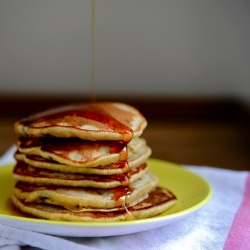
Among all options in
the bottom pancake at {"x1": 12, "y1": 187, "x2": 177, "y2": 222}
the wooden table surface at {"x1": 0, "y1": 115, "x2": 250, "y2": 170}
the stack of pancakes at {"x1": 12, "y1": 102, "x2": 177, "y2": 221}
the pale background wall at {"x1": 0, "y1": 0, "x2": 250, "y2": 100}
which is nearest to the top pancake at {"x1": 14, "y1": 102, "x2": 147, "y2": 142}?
the stack of pancakes at {"x1": 12, "y1": 102, "x2": 177, "y2": 221}

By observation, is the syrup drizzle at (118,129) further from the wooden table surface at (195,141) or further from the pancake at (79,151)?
the wooden table surface at (195,141)

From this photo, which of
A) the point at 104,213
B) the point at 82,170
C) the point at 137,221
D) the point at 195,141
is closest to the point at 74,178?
the point at 82,170

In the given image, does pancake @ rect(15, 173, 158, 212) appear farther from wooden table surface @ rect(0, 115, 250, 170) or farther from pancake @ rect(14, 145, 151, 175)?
wooden table surface @ rect(0, 115, 250, 170)

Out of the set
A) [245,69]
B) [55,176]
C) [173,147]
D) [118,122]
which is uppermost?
[118,122]

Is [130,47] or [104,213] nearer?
[104,213]

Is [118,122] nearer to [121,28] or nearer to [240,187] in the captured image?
[240,187]

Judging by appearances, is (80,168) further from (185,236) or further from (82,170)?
Answer: (185,236)

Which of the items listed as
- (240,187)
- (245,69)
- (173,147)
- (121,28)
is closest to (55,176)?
(240,187)
